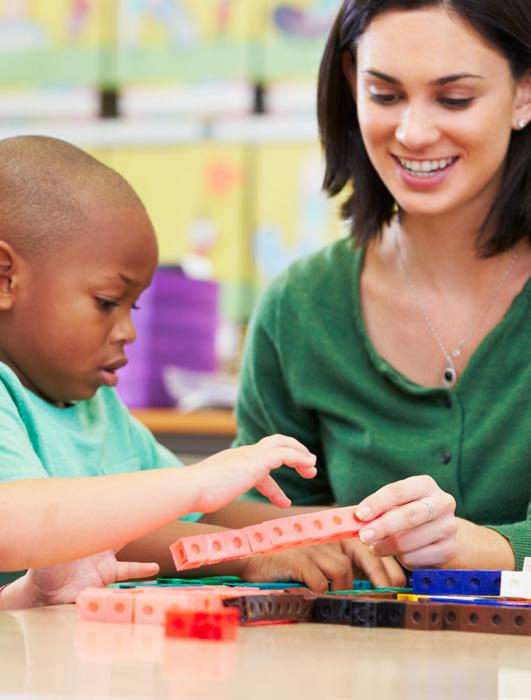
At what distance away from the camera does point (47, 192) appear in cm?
148

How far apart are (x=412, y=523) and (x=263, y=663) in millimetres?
447

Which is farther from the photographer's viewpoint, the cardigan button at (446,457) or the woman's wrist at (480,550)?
the cardigan button at (446,457)

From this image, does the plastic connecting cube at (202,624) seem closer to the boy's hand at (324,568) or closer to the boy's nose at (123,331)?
the boy's hand at (324,568)

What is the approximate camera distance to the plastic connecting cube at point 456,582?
1.12 metres

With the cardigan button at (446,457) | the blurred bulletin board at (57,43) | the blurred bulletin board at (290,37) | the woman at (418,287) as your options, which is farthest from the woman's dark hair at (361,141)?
the blurred bulletin board at (57,43)

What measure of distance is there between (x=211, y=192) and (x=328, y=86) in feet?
11.9

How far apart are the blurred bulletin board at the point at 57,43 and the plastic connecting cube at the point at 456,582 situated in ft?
15.6

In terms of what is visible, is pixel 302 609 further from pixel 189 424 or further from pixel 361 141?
pixel 189 424

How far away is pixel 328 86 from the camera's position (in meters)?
1.83

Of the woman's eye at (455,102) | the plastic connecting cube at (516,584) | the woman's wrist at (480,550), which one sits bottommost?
the woman's wrist at (480,550)

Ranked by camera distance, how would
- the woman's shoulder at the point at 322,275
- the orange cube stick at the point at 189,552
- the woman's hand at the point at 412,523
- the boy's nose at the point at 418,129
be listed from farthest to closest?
the woman's shoulder at the point at 322,275, the boy's nose at the point at 418,129, the woman's hand at the point at 412,523, the orange cube stick at the point at 189,552

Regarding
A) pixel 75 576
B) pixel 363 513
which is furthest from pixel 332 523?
pixel 75 576

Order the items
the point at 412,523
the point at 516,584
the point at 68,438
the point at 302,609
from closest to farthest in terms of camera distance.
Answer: the point at 302,609
the point at 516,584
the point at 412,523
the point at 68,438

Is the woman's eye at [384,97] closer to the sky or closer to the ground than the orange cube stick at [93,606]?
closer to the sky
